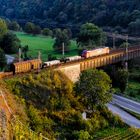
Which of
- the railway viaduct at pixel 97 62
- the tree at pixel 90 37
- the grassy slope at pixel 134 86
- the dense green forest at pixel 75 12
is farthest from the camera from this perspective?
the dense green forest at pixel 75 12

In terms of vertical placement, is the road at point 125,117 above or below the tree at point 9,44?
below

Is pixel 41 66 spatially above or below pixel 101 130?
above

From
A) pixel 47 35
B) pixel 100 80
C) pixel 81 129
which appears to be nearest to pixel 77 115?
pixel 81 129

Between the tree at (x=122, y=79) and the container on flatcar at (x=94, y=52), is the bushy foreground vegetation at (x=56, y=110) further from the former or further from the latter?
the container on flatcar at (x=94, y=52)

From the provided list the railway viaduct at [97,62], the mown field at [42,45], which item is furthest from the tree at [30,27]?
the railway viaduct at [97,62]

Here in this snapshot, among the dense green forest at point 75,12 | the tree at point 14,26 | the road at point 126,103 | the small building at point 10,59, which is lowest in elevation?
the road at point 126,103

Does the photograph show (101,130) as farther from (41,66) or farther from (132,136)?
(41,66)
